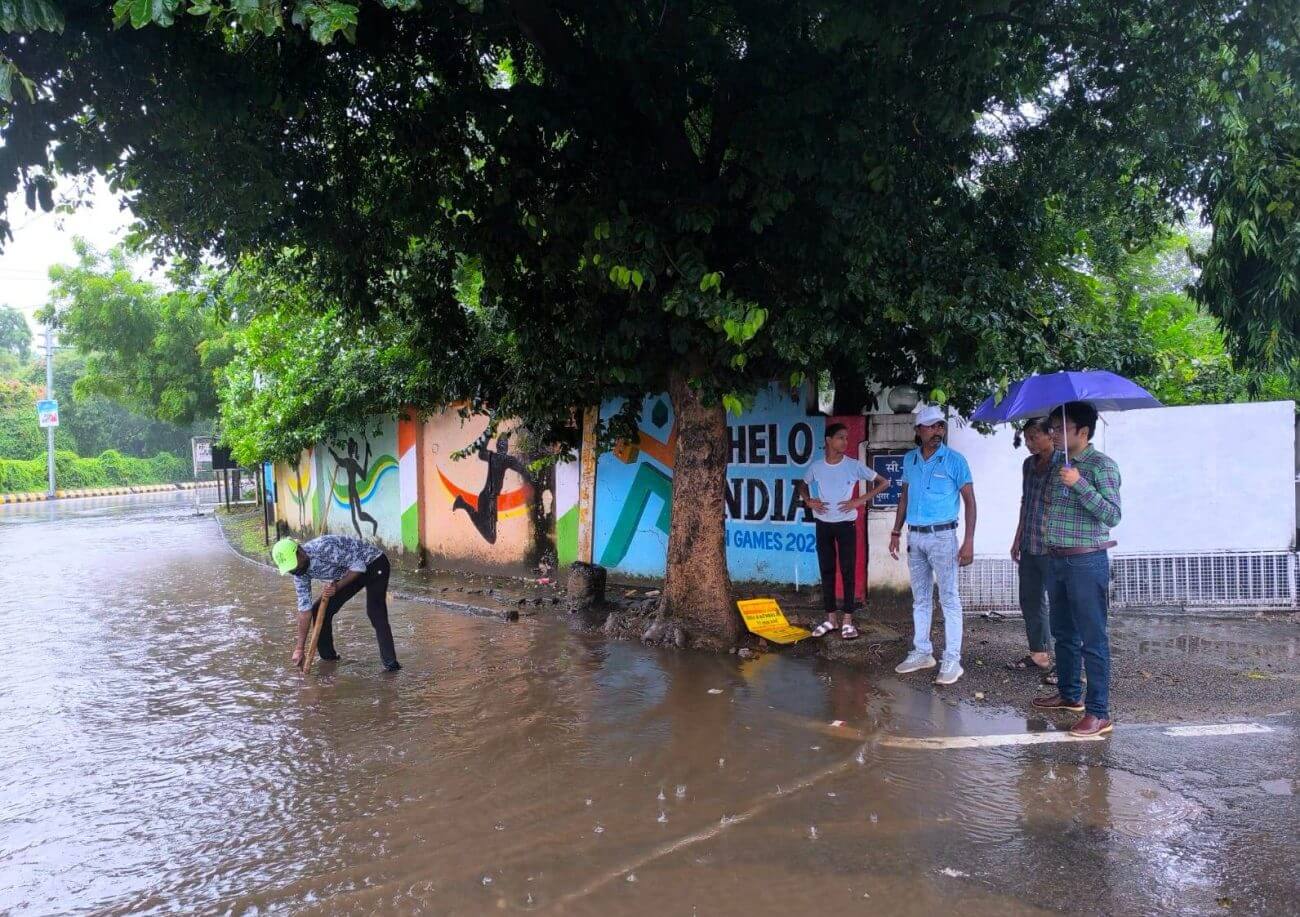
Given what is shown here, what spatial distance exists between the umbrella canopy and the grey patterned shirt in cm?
478

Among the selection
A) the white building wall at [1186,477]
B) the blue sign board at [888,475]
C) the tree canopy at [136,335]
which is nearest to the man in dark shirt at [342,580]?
the blue sign board at [888,475]

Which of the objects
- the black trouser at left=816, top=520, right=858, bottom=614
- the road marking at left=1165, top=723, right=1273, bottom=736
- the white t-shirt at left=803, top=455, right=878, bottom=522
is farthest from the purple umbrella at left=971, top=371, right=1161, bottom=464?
the black trouser at left=816, top=520, right=858, bottom=614

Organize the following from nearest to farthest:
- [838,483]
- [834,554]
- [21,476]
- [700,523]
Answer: [838,483], [834,554], [700,523], [21,476]

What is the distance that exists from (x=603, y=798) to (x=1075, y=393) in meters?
3.38

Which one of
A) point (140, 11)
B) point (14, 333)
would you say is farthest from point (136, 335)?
point (14, 333)

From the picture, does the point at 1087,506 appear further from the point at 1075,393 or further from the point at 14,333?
the point at 14,333

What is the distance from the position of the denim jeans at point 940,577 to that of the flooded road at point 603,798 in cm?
41

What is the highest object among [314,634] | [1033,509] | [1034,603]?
[1033,509]

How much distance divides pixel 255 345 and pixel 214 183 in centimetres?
1008

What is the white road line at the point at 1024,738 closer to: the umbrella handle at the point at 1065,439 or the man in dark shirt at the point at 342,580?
the umbrella handle at the point at 1065,439

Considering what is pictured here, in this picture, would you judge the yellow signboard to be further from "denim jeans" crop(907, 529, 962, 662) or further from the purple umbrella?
the purple umbrella

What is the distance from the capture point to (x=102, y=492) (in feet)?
140

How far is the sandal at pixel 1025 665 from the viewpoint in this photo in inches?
229

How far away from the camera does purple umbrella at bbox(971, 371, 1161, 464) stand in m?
4.79
